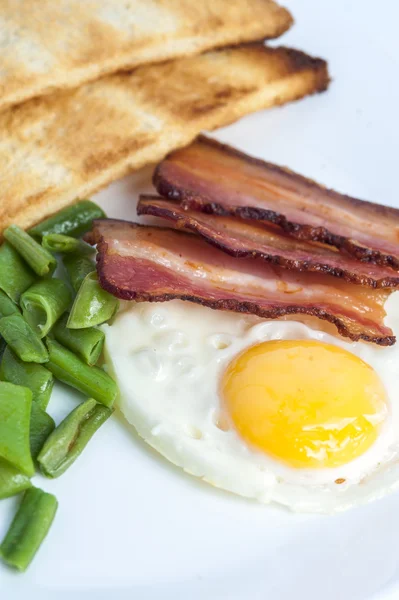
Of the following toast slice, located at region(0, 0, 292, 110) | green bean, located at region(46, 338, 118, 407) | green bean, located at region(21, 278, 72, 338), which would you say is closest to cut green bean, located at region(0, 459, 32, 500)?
green bean, located at region(46, 338, 118, 407)

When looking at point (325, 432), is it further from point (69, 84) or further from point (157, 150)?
point (69, 84)

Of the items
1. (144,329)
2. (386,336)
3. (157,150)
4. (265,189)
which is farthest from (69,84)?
(386,336)

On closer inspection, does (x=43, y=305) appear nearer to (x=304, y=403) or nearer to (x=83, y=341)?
(x=83, y=341)

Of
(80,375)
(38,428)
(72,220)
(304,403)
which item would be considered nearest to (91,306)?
(80,375)

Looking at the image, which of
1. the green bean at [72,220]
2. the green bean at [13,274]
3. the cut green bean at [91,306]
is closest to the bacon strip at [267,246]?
the green bean at [72,220]

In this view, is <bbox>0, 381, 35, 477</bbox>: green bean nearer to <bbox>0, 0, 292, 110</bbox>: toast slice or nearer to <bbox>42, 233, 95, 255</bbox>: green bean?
<bbox>42, 233, 95, 255</bbox>: green bean

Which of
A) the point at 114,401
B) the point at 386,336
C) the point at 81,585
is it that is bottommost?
the point at 81,585
